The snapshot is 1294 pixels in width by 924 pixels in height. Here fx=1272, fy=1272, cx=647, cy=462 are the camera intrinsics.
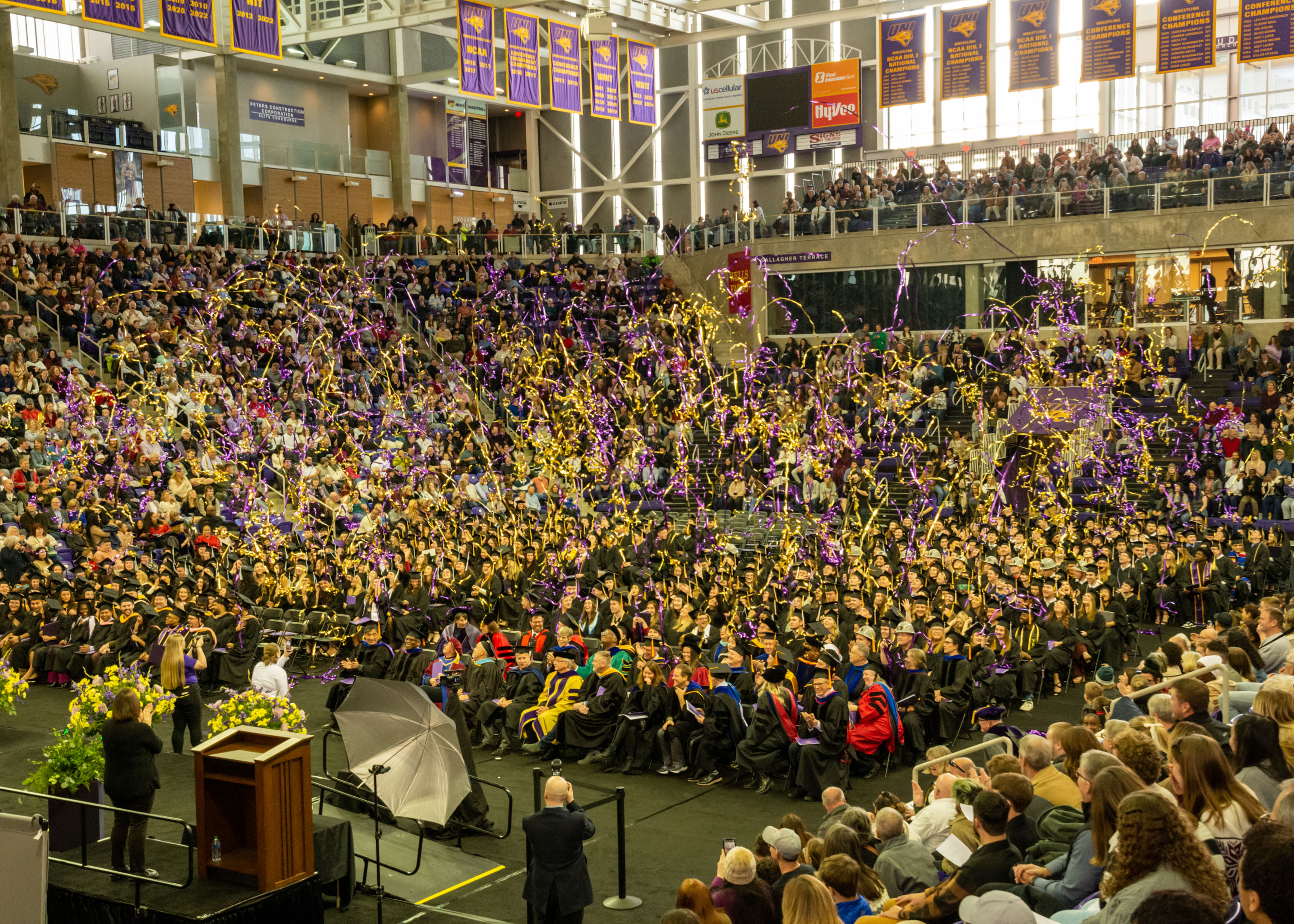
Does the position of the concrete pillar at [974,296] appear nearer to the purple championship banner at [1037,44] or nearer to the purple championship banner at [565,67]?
the purple championship banner at [1037,44]

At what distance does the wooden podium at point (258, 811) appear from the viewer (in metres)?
7.83

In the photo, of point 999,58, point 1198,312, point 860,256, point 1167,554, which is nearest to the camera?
point 1167,554

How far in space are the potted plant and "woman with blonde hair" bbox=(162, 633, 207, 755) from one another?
2.09 meters

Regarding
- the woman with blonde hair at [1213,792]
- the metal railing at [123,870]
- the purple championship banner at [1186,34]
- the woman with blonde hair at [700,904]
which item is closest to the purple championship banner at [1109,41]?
the purple championship banner at [1186,34]

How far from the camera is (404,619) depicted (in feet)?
56.2

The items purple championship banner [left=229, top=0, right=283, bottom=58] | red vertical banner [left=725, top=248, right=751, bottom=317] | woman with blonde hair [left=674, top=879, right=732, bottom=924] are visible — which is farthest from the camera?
red vertical banner [left=725, top=248, right=751, bottom=317]

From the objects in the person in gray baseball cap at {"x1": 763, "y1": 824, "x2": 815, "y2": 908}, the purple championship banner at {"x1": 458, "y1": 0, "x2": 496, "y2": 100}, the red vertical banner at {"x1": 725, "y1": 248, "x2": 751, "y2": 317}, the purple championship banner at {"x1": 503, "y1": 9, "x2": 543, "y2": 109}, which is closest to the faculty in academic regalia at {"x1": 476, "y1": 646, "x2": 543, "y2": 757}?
the person in gray baseball cap at {"x1": 763, "y1": 824, "x2": 815, "y2": 908}

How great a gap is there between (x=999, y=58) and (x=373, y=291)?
20.2 meters

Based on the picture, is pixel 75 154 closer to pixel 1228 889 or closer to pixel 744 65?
pixel 744 65

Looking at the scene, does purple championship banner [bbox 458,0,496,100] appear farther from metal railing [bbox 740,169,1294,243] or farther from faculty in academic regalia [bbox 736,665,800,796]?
faculty in academic regalia [bbox 736,665,800,796]

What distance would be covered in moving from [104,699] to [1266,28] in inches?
994

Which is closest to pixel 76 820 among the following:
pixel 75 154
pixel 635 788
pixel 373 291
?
pixel 635 788

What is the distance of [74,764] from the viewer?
30.9 ft

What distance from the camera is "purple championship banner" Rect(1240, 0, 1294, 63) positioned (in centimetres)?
2528
